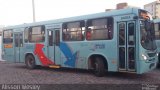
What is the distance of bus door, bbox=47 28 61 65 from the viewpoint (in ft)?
49.1

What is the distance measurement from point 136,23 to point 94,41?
2414 millimetres

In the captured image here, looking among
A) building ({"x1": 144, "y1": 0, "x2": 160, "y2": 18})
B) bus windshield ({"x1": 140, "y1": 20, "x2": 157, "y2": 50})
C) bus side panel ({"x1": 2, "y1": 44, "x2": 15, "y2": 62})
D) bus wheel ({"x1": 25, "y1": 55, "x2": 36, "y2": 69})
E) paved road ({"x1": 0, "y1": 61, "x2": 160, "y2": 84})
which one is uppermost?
building ({"x1": 144, "y1": 0, "x2": 160, "y2": 18})

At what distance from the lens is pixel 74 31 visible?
14055mm

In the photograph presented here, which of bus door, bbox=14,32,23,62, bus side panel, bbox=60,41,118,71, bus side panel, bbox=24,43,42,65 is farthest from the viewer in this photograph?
bus door, bbox=14,32,23,62

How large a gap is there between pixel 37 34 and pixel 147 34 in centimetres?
711

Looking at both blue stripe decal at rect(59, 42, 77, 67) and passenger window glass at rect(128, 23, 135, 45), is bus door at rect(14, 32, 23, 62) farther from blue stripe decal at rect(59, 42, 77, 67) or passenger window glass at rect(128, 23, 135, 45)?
passenger window glass at rect(128, 23, 135, 45)

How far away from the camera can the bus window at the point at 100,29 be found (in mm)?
12305

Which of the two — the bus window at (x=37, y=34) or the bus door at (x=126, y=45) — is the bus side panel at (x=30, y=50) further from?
the bus door at (x=126, y=45)

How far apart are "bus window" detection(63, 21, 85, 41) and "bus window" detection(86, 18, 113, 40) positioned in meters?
0.44

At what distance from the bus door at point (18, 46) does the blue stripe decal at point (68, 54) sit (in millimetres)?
4022

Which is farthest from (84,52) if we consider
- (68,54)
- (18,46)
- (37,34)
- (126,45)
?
(18,46)

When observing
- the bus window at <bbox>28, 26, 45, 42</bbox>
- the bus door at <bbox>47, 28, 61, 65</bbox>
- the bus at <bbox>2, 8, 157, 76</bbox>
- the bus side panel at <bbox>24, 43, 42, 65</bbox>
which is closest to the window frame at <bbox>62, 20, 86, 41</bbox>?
the bus at <bbox>2, 8, 157, 76</bbox>

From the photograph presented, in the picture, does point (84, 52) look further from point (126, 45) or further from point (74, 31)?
point (126, 45)

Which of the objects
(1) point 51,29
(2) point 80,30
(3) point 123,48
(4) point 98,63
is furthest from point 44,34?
(3) point 123,48
